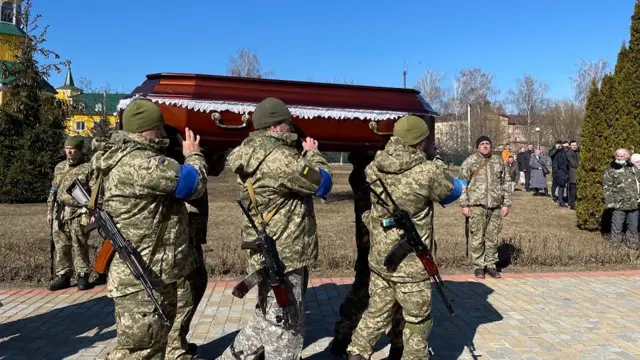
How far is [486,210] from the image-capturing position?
7.23m

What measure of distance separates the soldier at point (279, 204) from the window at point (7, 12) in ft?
109

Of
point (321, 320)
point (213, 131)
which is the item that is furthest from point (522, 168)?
point (213, 131)

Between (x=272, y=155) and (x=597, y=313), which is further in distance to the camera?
(x=597, y=313)

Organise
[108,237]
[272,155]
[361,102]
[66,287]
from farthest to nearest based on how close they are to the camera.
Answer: [66,287] < [361,102] < [272,155] < [108,237]

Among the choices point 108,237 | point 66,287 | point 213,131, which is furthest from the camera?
point 66,287

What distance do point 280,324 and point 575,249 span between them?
21.0 feet

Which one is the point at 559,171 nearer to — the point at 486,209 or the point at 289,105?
the point at 486,209

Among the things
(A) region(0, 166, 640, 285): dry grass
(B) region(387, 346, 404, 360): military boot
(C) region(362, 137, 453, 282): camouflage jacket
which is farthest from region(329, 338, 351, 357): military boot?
(A) region(0, 166, 640, 285): dry grass

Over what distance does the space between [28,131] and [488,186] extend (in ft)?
47.7

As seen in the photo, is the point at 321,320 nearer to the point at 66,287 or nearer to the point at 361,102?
the point at 361,102

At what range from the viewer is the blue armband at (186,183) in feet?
9.92

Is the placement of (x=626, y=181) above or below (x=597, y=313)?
above

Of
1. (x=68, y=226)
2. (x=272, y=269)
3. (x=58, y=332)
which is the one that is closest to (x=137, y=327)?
(x=272, y=269)

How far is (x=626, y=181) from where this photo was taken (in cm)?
870
